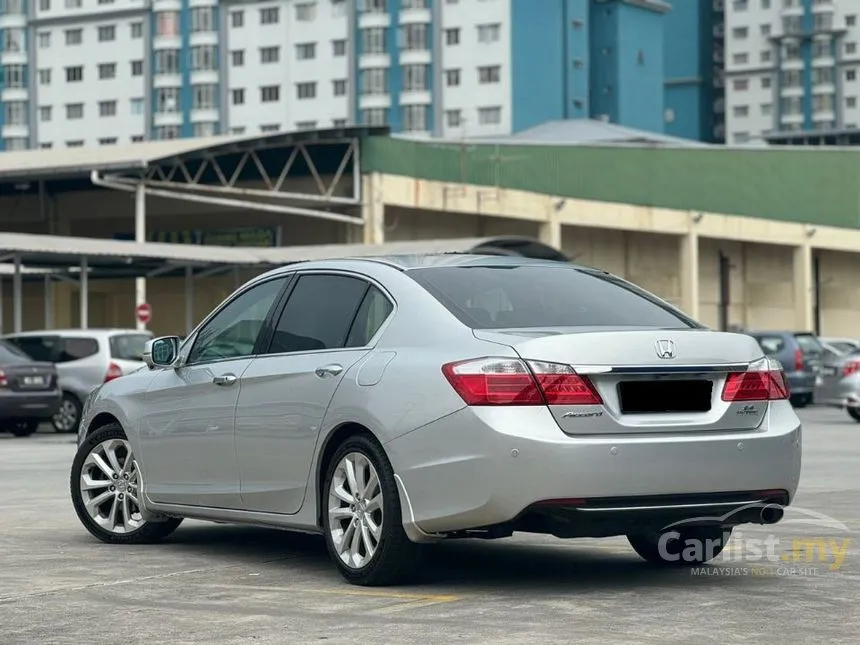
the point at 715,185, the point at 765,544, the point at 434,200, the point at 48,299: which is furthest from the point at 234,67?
the point at 765,544

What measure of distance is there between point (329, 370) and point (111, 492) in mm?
2370

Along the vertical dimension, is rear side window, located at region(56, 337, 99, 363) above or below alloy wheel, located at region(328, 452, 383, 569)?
above

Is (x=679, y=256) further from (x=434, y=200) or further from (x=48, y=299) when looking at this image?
(x=48, y=299)

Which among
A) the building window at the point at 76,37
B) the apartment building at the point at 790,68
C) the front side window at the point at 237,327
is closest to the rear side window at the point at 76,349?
the front side window at the point at 237,327

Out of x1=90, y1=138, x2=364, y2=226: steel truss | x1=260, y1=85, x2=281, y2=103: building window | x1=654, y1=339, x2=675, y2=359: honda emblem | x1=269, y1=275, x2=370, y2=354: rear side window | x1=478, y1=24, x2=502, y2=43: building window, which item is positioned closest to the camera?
x1=654, y1=339, x2=675, y2=359: honda emblem

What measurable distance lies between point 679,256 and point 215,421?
5902 centimetres

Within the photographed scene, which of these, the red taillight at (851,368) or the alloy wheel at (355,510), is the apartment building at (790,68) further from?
the alloy wheel at (355,510)

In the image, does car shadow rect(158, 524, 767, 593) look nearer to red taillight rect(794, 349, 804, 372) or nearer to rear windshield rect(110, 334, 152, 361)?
rear windshield rect(110, 334, 152, 361)

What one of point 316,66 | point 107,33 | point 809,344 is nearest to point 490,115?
point 316,66

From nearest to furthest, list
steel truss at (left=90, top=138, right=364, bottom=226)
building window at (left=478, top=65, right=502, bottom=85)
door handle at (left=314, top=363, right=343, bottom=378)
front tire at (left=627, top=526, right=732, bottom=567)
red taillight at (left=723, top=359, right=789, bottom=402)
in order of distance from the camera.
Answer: red taillight at (left=723, top=359, right=789, bottom=402)
door handle at (left=314, top=363, right=343, bottom=378)
front tire at (left=627, top=526, right=732, bottom=567)
steel truss at (left=90, top=138, right=364, bottom=226)
building window at (left=478, top=65, right=502, bottom=85)

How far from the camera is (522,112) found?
10919 centimetres

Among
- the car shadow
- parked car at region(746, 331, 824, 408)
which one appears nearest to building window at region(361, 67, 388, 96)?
parked car at region(746, 331, 824, 408)

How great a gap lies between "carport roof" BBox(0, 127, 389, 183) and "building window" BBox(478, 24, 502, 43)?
182ft

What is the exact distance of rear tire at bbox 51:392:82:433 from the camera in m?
26.5
